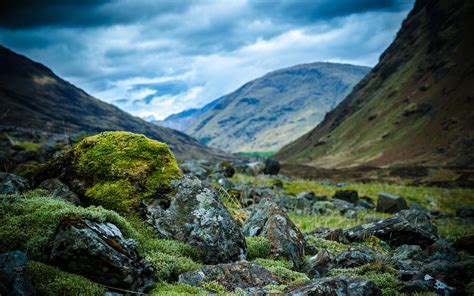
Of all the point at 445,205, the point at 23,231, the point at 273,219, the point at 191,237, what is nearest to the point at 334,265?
the point at 273,219

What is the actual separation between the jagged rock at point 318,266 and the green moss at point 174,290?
3445mm

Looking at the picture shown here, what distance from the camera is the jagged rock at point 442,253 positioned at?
11.1m

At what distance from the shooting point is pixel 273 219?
11.2 metres

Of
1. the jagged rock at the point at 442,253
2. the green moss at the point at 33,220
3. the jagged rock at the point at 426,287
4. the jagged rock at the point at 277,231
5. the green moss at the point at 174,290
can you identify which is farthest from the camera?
the jagged rock at the point at 442,253

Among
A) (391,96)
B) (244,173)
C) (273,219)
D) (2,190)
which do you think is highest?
(391,96)

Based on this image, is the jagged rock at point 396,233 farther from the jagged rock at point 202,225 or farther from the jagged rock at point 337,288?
the jagged rock at point 337,288

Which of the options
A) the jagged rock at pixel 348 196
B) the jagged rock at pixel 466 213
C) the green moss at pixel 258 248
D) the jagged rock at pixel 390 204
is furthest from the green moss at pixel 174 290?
the jagged rock at pixel 466 213

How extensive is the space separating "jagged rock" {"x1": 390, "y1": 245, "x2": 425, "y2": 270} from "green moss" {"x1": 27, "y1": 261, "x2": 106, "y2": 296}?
7872 mm

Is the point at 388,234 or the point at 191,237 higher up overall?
the point at 191,237

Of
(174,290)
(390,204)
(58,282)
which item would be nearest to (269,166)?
(390,204)

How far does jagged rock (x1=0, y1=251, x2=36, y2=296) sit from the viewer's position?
208 inches

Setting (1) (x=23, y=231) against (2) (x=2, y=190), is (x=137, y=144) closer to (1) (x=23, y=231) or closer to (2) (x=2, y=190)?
(2) (x=2, y=190)

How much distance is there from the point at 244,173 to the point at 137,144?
37666 millimetres

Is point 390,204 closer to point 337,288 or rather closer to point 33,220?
point 337,288
